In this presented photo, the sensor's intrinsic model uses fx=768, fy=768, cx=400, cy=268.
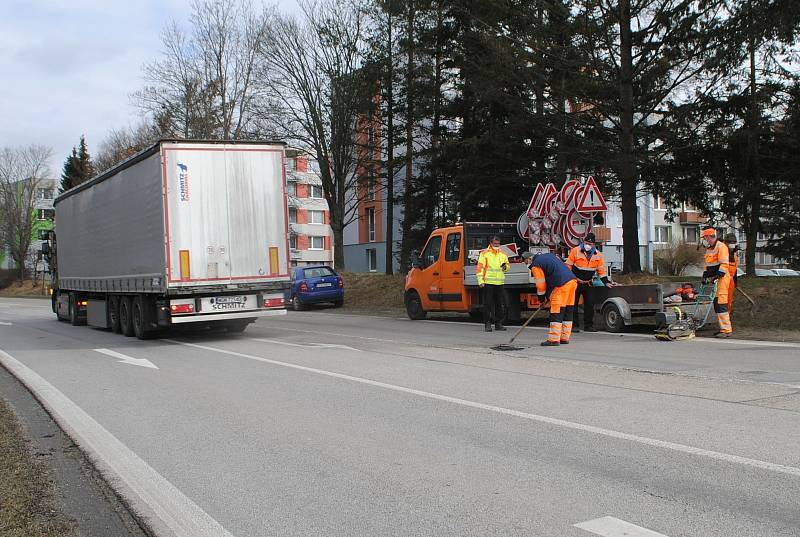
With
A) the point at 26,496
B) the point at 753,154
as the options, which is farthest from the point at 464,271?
the point at 26,496

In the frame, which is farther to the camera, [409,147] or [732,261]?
[409,147]

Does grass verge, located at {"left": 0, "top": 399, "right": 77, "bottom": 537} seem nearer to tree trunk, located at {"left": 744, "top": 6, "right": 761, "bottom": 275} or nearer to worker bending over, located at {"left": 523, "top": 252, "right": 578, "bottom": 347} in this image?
worker bending over, located at {"left": 523, "top": 252, "right": 578, "bottom": 347}

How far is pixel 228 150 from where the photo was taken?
48.3 ft

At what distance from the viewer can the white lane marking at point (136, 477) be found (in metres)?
4.39

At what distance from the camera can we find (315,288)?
91.6ft

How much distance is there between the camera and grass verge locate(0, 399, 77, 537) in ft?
14.3

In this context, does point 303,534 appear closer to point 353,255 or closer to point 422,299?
point 422,299

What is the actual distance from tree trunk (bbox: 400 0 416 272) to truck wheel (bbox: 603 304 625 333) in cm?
1458

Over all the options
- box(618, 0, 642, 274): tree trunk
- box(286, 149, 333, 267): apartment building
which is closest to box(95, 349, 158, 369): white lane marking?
box(618, 0, 642, 274): tree trunk

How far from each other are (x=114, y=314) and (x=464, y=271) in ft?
27.5

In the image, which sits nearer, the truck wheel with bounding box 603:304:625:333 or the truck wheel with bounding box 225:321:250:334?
the truck wheel with bounding box 603:304:625:333

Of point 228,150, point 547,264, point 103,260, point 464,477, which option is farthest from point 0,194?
point 464,477

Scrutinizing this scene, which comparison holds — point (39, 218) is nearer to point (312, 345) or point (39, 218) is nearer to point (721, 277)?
point (312, 345)

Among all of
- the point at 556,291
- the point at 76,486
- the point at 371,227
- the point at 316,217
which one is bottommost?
the point at 76,486
